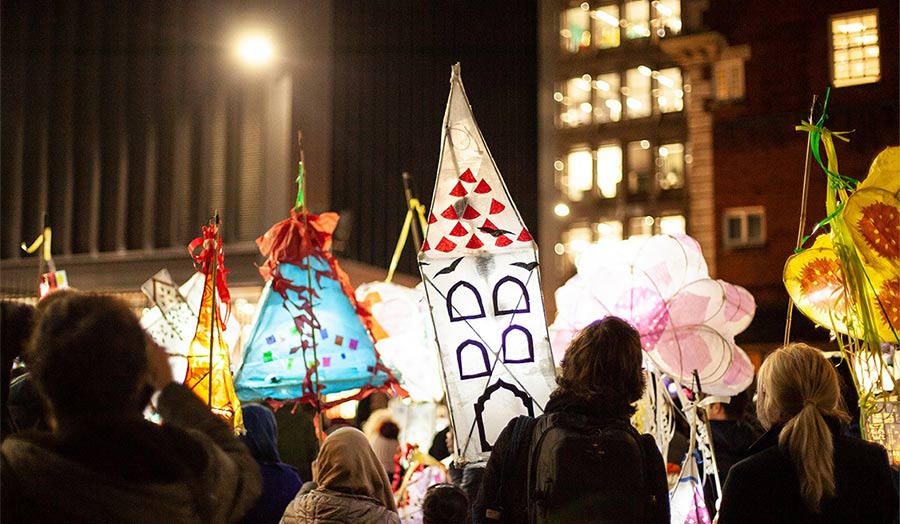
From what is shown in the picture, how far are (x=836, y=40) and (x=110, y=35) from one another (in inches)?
617

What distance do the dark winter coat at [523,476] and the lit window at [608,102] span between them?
26.0 metres

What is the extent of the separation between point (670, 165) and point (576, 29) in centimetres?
527

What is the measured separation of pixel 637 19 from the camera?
27.6m

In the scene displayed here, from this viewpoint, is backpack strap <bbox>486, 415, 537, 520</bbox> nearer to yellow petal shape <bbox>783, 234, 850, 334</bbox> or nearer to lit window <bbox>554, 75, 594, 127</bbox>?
yellow petal shape <bbox>783, 234, 850, 334</bbox>

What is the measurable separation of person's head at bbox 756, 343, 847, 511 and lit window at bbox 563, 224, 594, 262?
24.5 meters

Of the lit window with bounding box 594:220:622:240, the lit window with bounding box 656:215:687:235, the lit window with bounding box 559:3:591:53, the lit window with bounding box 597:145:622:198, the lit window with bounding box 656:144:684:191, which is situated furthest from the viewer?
the lit window with bounding box 559:3:591:53

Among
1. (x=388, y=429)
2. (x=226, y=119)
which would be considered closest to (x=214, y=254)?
(x=388, y=429)

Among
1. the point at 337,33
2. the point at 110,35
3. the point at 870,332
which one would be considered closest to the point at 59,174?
the point at 110,35

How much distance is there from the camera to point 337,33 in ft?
58.0

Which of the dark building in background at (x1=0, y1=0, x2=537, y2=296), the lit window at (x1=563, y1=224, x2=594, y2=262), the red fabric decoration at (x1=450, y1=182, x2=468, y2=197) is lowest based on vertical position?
the red fabric decoration at (x1=450, y1=182, x2=468, y2=197)

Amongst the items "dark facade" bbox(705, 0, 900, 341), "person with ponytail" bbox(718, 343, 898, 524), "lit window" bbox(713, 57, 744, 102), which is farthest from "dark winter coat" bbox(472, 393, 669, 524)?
"lit window" bbox(713, 57, 744, 102)

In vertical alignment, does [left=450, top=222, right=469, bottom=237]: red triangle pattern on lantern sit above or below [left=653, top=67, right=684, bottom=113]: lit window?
below

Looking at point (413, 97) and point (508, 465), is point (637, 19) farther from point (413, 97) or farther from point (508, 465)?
point (508, 465)

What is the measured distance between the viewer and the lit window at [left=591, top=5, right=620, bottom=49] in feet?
92.3
